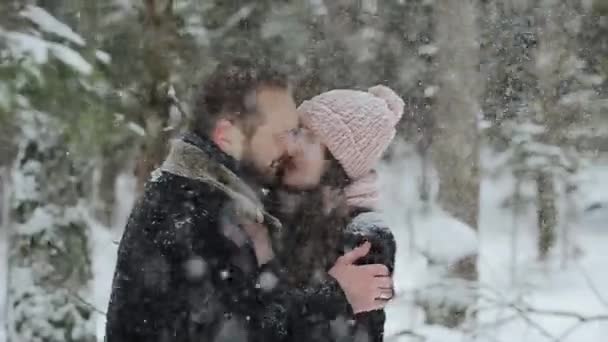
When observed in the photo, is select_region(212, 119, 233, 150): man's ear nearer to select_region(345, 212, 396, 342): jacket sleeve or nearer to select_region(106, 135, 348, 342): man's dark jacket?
select_region(106, 135, 348, 342): man's dark jacket

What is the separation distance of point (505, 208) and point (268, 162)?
13273 millimetres

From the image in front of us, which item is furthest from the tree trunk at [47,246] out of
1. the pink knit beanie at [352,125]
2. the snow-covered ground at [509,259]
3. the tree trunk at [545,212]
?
the tree trunk at [545,212]

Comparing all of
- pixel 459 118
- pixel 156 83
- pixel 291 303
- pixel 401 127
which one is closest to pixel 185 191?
pixel 291 303

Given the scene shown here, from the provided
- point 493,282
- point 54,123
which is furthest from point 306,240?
point 493,282

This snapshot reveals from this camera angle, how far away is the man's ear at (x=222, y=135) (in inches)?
84.0

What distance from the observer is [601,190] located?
1339cm

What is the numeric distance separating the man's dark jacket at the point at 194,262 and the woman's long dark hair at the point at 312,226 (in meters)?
0.22

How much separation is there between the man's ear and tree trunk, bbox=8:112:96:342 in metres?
3.04

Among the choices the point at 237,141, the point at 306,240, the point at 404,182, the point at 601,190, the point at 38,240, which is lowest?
the point at 306,240

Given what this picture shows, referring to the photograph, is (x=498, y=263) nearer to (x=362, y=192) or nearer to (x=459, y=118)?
(x=459, y=118)

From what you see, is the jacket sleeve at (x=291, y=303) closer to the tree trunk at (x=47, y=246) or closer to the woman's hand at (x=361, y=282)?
the woman's hand at (x=361, y=282)

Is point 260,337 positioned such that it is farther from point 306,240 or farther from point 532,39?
point 532,39

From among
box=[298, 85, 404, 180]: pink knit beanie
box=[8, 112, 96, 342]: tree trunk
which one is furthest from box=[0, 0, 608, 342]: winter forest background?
box=[298, 85, 404, 180]: pink knit beanie

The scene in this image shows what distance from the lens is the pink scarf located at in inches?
97.9
